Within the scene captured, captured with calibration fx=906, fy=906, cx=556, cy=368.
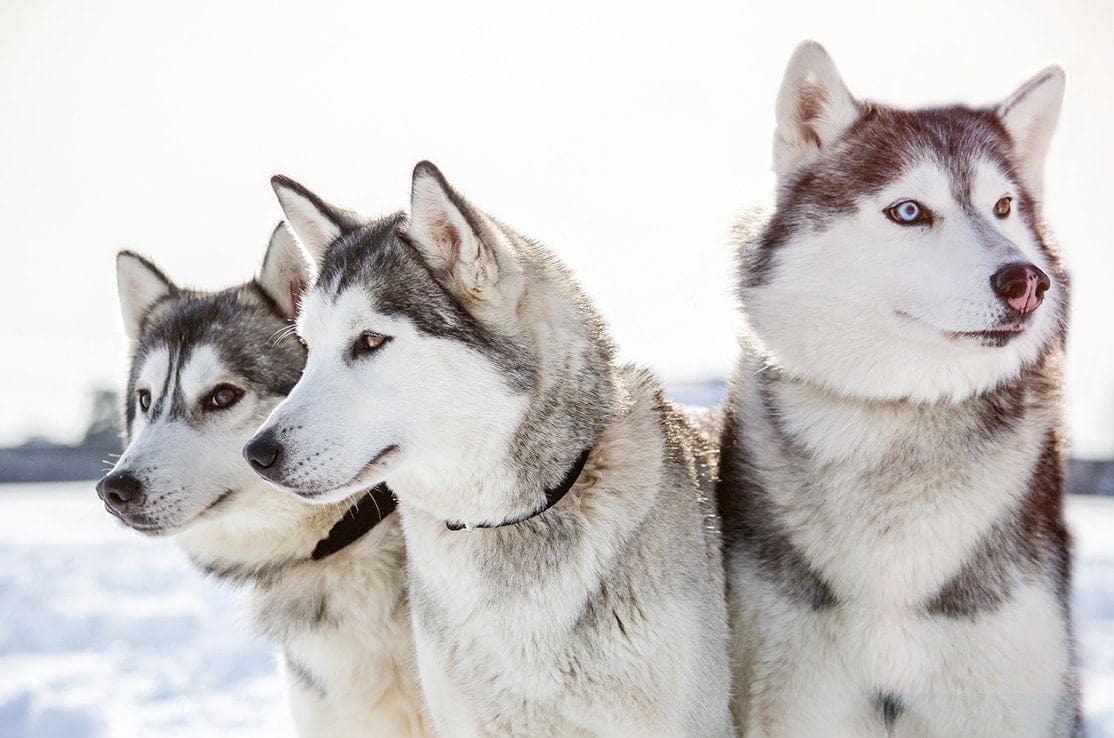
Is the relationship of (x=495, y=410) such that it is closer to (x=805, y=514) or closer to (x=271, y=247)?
(x=805, y=514)

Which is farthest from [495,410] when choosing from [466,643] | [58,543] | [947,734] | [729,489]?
[58,543]

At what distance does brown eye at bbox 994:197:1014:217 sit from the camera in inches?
119

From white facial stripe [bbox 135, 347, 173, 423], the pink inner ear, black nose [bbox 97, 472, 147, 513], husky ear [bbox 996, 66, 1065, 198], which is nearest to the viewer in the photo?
the pink inner ear

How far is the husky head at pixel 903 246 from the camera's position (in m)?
2.78

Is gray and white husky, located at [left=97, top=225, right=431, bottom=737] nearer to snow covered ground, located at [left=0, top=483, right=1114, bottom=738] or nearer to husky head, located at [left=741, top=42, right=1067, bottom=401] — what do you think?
snow covered ground, located at [left=0, top=483, right=1114, bottom=738]

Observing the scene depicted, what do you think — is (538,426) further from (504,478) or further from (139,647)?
(139,647)

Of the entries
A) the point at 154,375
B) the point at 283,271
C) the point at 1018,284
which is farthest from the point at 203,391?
the point at 1018,284

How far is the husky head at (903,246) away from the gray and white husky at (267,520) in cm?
180

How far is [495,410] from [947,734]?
1.82 meters

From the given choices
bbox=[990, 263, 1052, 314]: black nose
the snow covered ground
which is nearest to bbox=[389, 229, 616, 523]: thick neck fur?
bbox=[990, 263, 1052, 314]: black nose

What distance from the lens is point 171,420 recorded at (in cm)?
358

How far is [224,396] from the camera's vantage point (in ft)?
11.9

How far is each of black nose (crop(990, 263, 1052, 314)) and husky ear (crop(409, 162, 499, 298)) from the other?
150 centimetres

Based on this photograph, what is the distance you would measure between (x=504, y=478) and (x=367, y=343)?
0.59 metres
